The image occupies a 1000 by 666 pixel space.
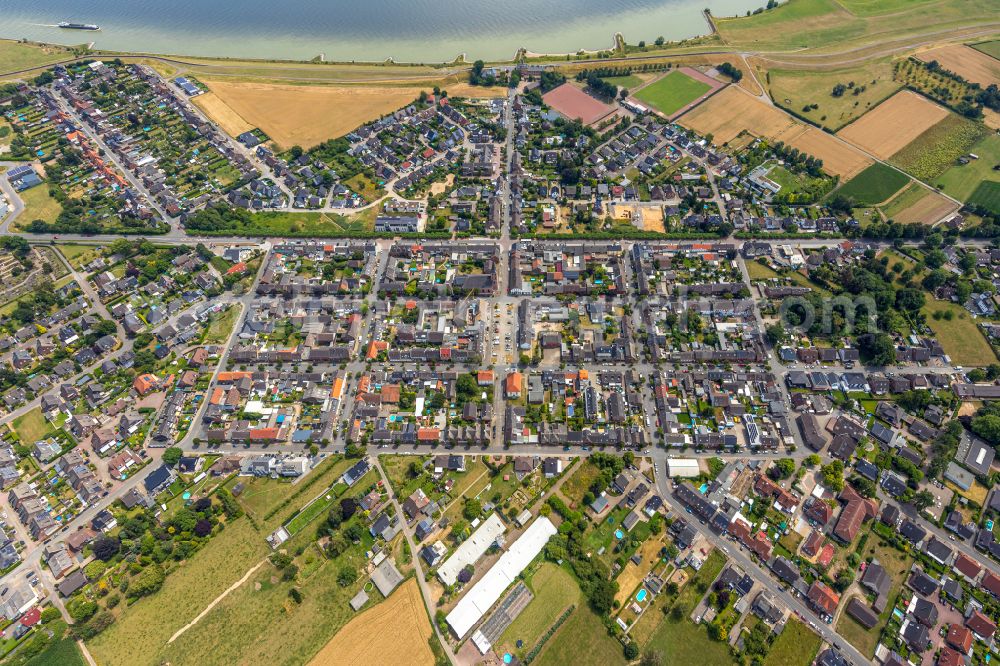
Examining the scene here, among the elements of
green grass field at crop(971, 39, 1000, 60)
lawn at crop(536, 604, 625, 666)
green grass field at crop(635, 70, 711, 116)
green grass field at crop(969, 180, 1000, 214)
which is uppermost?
green grass field at crop(971, 39, 1000, 60)

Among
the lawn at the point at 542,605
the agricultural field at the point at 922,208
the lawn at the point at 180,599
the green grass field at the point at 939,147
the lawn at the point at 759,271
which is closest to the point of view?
the lawn at the point at 542,605

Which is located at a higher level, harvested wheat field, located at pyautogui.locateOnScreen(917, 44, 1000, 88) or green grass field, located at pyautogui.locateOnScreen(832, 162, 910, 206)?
harvested wheat field, located at pyautogui.locateOnScreen(917, 44, 1000, 88)

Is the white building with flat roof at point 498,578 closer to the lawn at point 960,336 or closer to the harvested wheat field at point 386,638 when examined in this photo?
the harvested wheat field at point 386,638

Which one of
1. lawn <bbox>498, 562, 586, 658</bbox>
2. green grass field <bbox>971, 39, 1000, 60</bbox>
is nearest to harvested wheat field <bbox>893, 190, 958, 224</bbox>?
green grass field <bbox>971, 39, 1000, 60</bbox>

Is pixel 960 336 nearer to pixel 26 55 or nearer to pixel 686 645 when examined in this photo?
pixel 686 645

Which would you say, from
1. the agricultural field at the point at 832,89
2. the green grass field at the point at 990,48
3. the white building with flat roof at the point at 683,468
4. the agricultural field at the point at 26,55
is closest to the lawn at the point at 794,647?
the white building with flat roof at the point at 683,468

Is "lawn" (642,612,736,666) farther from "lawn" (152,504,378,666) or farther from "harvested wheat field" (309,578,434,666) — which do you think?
"lawn" (152,504,378,666)

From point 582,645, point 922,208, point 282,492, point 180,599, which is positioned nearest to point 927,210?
point 922,208
